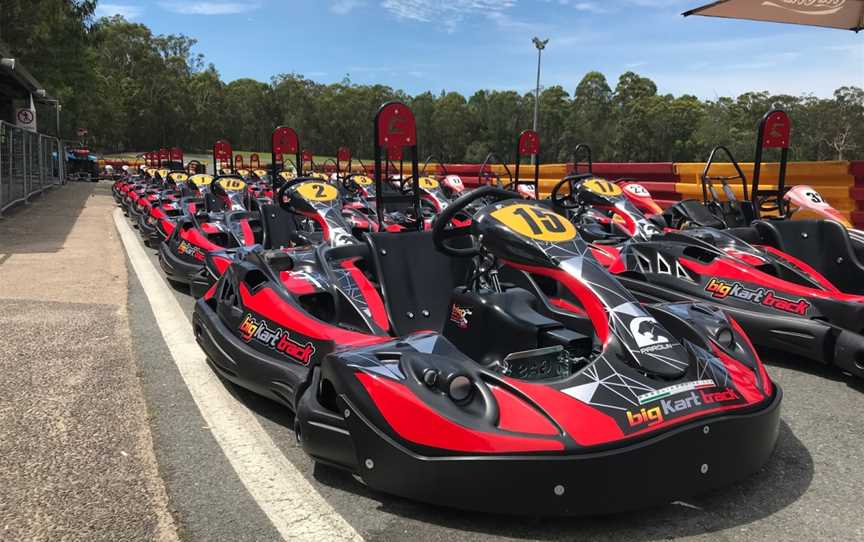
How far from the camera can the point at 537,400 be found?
226 cm

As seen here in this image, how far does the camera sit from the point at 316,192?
20.4 feet

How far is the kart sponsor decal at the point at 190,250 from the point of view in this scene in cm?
678

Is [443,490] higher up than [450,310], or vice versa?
[450,310]

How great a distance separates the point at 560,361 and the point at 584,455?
28.1 inches

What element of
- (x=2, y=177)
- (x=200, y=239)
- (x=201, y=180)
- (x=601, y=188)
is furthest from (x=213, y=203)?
(x=2, y=177)

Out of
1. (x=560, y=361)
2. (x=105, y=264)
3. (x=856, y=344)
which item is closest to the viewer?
(x=560, y=361)

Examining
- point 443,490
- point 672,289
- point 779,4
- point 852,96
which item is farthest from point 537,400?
point 852,96

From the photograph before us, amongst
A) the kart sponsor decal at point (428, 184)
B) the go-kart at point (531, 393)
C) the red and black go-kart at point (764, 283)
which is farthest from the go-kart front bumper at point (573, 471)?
the kart sponsor decal at point (428, 184)

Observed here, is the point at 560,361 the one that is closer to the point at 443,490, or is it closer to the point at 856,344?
the point at 443,490

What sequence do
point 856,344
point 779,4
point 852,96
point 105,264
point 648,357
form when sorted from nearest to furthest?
point 648,357
point 856,344
point 105,264
point 779,4
point 852,96

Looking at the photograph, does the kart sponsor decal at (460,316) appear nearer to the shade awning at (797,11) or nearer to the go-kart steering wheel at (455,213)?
the go-kart steering wheel at (455,213)

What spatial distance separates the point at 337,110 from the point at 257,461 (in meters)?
75.5

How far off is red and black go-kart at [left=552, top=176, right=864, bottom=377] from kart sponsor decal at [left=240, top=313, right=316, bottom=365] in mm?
2740

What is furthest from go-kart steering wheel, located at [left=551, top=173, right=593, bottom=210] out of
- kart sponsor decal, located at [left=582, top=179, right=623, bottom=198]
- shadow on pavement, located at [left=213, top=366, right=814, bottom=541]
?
shadow on pavement, located at [left=213, top=366, right=814, bottom=541]
